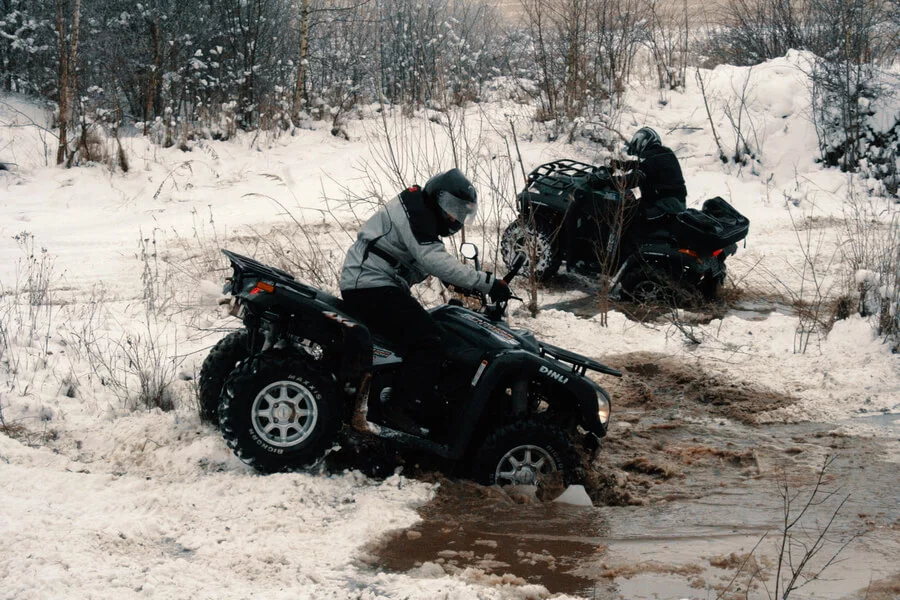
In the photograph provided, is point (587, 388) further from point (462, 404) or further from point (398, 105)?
point (398, 105)

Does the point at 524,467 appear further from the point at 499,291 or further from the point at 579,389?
the point at 499,291

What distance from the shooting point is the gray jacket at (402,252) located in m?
5.16

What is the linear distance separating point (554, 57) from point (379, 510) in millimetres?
15477

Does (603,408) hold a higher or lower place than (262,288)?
lower

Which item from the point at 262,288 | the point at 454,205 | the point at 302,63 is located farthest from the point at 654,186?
the point at 302,63

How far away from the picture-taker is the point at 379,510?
485 cm

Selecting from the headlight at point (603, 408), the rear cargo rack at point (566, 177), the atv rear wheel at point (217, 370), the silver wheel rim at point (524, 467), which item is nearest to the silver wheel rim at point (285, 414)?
the atv rear wheel at point (217, 370)

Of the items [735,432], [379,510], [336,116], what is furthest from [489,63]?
[379,510]

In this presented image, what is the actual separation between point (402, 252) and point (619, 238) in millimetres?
4926

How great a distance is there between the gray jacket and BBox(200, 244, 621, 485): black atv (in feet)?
0.49

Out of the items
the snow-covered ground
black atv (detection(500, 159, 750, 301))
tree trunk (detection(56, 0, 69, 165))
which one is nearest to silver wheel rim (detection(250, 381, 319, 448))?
the snow-covered ground

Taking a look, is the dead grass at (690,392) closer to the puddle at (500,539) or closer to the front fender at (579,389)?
the front fender at (579,389)

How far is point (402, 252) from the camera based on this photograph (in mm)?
Answer: 5309

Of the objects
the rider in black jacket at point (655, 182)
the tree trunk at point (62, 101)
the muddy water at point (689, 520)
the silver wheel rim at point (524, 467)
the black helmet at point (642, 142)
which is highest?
the tree trunk at point (62, 101)
